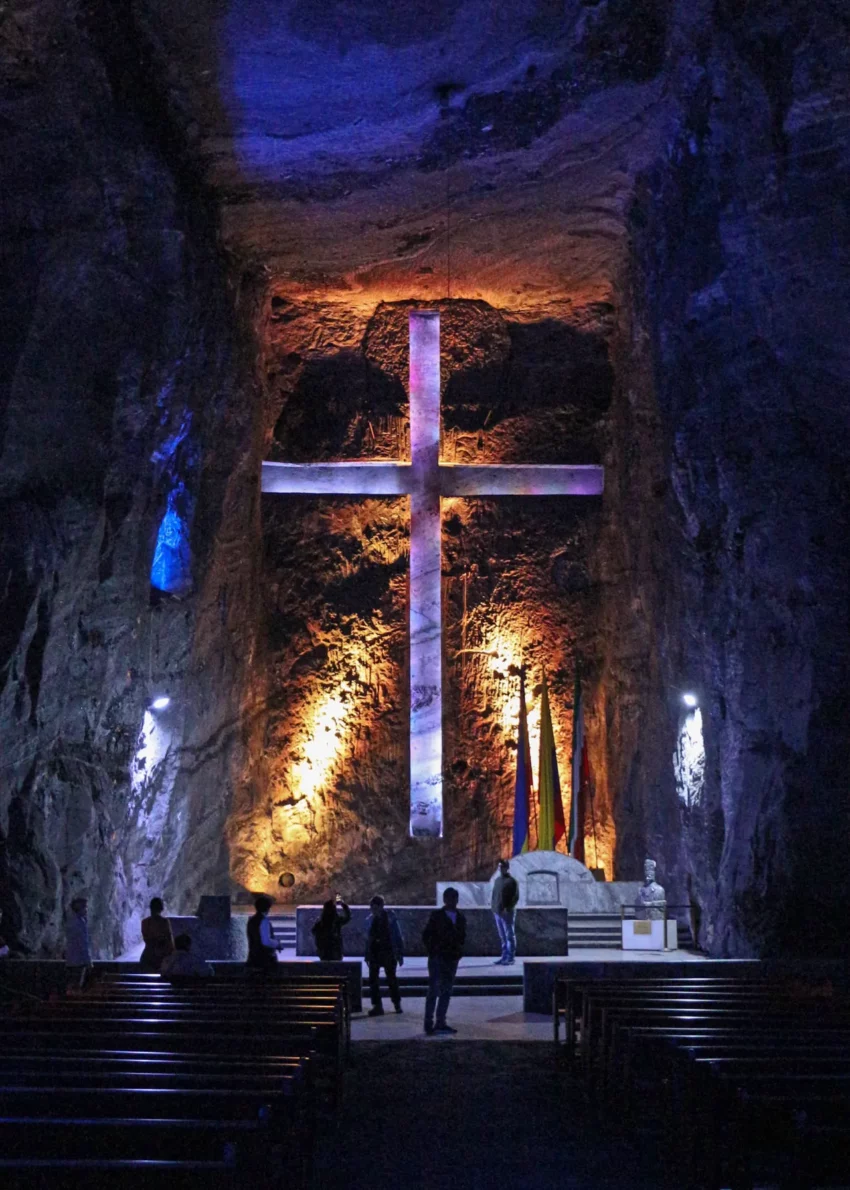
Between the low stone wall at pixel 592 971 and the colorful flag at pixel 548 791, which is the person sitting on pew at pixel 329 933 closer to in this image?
the low stone wall at pixel 592 971

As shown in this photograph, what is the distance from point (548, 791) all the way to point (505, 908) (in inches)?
195

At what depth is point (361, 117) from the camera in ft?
44.9

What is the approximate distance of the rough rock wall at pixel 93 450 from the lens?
37.4ft

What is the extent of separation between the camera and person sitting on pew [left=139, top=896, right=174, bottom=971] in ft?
30.7

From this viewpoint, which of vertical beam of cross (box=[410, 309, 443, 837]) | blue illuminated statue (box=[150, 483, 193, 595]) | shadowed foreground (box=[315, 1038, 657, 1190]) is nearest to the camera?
shadowed foreground (box=[315, 1038, 657, 1190])

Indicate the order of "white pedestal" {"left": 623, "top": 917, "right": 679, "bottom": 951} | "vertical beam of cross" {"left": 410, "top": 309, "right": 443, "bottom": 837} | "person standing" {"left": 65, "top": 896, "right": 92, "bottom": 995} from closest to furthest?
"person standing" {"left": 65, "top": 896, "right": 92, "bottom": 995}
"white pedestal" {"left": 623, "top": 917, "right": 679, "bottom": 951}
"vertical beam of cross" {"left": 410, "top": 309, "right": 443, "bottom": 837}

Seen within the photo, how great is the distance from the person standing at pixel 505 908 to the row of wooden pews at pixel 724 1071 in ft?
13.5

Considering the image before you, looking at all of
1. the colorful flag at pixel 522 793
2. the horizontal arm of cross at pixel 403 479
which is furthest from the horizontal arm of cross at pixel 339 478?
the colorful flag at pixel 522 793

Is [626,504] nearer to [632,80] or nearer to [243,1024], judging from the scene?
[632,80]

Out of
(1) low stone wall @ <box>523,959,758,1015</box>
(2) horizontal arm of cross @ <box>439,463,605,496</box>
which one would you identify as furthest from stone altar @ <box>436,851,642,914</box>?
(2) horizontal arm of cross @ <box>439,463,605,496</box>

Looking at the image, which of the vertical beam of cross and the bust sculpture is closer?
the bust sculpture

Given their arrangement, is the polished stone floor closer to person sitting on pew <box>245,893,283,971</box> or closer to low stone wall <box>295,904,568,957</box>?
person sitting on pew <box>245,893,283,971</box>

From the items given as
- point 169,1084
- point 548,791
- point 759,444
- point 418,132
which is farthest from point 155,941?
point 548,791

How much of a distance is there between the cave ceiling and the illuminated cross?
1.51 meters
